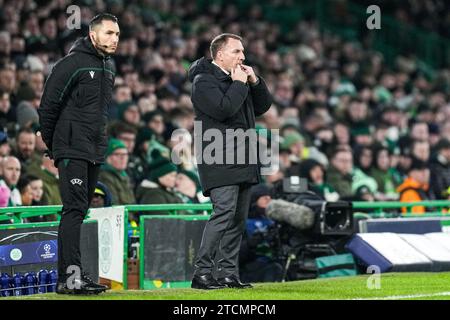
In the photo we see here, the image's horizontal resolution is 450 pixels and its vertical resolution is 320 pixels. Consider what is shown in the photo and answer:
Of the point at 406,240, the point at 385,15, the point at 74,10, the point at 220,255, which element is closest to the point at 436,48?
the point at 385,15

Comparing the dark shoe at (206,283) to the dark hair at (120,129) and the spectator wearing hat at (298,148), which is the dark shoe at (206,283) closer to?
the dark hair at (120,129)

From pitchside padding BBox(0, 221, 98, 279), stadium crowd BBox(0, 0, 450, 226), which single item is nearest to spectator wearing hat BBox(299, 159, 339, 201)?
stadium crowd BBox(0, 0, 450, 226)

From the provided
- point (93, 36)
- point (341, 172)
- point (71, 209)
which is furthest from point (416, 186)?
point (71, 209)

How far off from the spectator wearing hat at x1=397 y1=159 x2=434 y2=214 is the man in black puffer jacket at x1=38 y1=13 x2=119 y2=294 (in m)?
6.76

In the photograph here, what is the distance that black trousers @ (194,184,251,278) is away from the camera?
8.83 m

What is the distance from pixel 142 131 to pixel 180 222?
318cm

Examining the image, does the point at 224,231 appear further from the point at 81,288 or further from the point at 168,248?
the point at 168,248

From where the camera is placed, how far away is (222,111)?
8.74m

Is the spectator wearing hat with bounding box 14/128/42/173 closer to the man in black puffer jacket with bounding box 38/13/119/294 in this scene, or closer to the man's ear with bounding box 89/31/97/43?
the man in black puffer jacket with bounding box 38/13/119/294

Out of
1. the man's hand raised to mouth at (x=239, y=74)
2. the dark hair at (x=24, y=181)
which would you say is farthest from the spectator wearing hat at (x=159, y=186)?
the man's hand raised to mouth at (x=239, y=74)

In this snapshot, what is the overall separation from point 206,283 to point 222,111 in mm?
1345

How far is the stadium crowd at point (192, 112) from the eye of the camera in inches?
501

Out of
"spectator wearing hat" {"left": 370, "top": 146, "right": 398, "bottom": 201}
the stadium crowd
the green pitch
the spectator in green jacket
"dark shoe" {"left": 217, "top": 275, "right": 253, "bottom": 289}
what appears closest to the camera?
the green pitch
